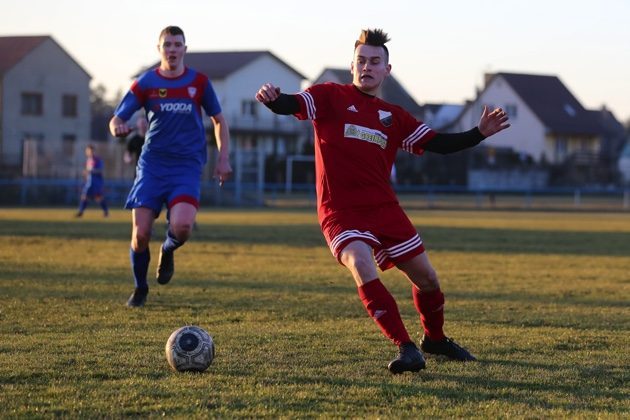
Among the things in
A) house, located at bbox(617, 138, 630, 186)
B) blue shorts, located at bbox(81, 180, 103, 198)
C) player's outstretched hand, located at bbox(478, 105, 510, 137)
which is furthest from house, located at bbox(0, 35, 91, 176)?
player's outstretched hand, located at bbox(478, 105, 510, 137)

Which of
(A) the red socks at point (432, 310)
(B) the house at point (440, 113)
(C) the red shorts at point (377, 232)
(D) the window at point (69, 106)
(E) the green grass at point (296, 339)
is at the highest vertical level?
(B) the house at point (440, 113)

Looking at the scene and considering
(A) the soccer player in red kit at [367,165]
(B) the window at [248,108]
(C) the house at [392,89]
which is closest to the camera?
(A) the soccer player in red kit at [367,165]

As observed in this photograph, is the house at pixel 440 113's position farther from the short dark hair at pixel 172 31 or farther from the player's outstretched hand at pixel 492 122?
the player's outstretched hand at pixel 492 122

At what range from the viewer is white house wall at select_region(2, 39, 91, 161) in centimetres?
6594

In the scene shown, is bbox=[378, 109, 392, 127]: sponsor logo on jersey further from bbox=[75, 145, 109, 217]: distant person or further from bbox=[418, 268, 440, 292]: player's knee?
bbox=[75, 145, 109, 217]: distant person

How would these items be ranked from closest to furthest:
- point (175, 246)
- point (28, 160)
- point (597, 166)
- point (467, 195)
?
point (175, 246)
point (28, 160)
point (467, 195)
point (597, 166)

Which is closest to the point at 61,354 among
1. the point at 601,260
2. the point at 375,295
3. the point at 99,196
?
the point at 375,295

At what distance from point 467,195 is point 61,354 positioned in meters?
51.3

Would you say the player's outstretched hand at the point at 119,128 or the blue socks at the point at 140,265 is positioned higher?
the player's outstretched hand at the point at 119,128

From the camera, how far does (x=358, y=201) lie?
22.0 ft

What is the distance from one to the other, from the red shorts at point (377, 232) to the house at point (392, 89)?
254 feet

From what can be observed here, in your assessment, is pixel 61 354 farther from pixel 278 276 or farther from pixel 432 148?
pixel 278 276

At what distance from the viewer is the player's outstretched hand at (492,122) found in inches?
272

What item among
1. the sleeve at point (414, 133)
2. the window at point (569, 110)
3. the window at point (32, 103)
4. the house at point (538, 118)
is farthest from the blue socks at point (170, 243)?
the window at point (569, 110)
